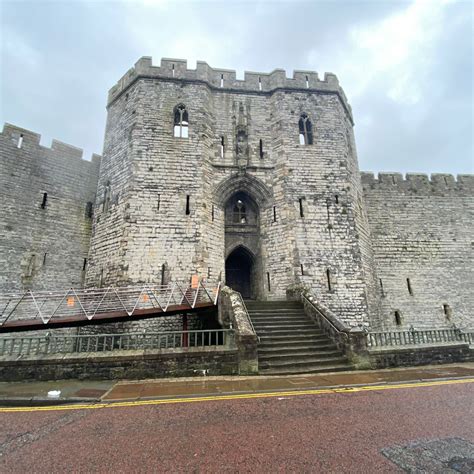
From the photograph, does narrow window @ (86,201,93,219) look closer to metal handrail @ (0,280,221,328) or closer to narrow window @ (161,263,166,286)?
metal handrail @ (0,280,221,328)

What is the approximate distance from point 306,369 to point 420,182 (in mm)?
15686

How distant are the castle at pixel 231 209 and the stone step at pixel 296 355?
3.71 meters

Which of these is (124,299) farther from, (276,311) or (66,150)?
(66,150)

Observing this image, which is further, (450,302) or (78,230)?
(450,302)

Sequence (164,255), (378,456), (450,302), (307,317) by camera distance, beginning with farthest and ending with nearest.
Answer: (450,302) < (164,255) < (307,317) < (378,456)

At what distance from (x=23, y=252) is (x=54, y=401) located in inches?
386

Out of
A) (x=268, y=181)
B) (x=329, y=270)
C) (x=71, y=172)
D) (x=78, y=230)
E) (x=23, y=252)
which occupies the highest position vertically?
(x=71, y=172)

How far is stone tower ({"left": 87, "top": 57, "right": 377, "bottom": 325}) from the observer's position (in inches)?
473

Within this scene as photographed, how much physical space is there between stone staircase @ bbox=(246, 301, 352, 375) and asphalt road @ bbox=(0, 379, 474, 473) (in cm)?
234

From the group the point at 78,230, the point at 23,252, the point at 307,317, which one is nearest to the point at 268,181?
the point at 307,317

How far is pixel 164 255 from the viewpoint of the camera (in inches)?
462

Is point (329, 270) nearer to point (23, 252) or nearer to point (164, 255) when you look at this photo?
point (164, 255)

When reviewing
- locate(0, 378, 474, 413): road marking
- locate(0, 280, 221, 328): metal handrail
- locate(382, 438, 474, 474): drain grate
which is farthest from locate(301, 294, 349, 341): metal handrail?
locate(382, 438, 474, 474): drain grate

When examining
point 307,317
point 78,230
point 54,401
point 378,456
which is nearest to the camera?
point 378,456
